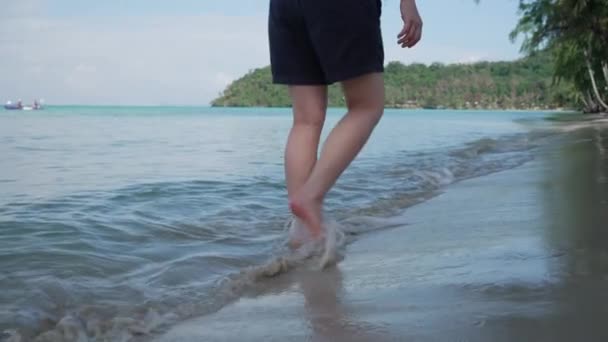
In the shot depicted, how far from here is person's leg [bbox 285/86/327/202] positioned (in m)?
2.53

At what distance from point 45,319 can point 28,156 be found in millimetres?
6561

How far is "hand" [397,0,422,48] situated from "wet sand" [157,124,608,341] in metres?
0.74

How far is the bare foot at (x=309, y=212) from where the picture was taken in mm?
2406

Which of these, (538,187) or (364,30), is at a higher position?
(364,30)

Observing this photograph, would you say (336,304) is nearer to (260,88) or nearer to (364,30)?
(364,30)

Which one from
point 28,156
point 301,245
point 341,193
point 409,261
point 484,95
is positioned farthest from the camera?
point 484,95

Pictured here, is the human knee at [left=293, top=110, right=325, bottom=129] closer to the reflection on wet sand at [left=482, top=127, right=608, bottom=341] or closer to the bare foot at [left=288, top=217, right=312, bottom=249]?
the bare foot at [left=288, top=217, right=312, bottom=249]

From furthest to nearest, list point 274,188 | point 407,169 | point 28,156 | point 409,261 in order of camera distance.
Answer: point 28,156
point 407,169
point 274,188
point 409,261

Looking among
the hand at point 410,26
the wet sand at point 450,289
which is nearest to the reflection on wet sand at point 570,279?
the wet sand at point 450,289

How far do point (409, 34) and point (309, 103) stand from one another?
437mm

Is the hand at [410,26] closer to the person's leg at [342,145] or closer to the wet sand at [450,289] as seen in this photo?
the person's leg at [342,145]

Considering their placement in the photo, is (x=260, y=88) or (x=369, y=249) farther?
(x=260, y=88)

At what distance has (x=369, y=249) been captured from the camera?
99.7 inches

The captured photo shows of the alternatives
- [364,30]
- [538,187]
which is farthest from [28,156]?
[364,30]
